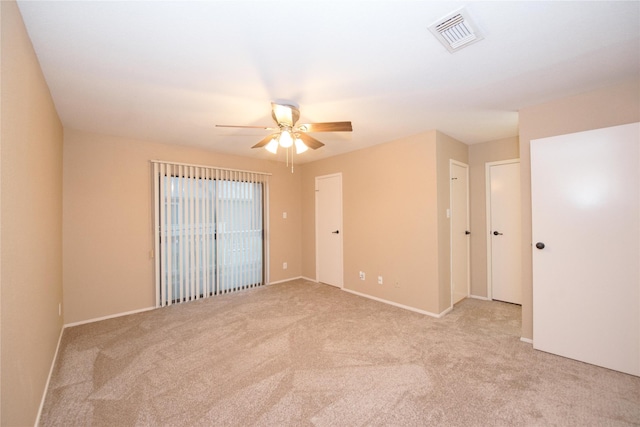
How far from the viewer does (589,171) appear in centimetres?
226

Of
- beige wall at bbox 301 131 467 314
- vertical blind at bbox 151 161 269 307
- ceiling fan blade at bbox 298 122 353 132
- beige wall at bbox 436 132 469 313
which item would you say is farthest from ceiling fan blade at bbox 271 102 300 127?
vertical blind at bbox 151 161 269 307

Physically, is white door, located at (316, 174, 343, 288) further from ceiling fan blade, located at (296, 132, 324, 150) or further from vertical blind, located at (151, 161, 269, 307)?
ceiling fan blade, located at (296, 132, 324, 150)

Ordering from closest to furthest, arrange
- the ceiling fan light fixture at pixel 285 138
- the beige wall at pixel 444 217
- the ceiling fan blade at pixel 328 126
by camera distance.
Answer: the ceiling fan blade at pixel 328 126 → the ceiling fan light fixture at pixel 285 138 → the beige wall at pixel 444 217

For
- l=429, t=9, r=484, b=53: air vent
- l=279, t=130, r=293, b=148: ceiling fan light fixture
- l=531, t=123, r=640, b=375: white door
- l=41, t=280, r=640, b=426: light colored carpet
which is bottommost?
l=41, t=280, r=640, b=426: light colored carpet

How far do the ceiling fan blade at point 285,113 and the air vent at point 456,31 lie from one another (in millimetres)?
1267

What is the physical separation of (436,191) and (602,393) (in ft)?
7.16

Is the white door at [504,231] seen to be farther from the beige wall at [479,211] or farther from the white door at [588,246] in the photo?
the white door at [588,246]

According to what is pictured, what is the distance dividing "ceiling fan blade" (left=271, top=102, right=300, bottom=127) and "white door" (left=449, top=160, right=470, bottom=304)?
2333 mm

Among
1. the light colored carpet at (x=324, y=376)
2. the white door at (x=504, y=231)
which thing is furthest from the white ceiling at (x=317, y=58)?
the light colored carpet at (x=324, y=376)

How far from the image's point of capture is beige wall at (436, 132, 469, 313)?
3.35 metres

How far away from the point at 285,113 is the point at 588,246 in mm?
2877

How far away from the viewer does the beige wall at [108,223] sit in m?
3.18

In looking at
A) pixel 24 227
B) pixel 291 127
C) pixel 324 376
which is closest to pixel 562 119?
pixel 291 127

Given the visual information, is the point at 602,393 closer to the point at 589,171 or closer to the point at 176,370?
the point at 589,171
